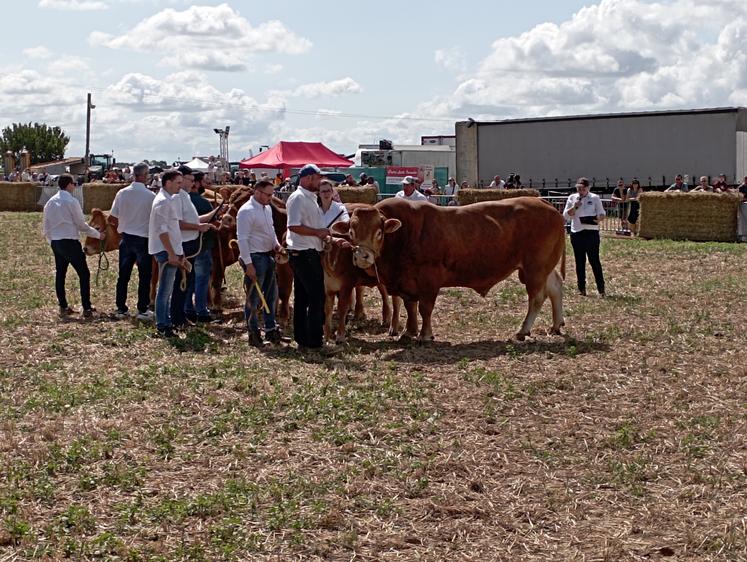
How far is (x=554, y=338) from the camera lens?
1154cm

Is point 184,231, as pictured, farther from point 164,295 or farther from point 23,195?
point 23,195

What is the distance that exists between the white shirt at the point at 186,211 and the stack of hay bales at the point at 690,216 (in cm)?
1630

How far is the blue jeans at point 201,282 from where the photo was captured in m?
12.6

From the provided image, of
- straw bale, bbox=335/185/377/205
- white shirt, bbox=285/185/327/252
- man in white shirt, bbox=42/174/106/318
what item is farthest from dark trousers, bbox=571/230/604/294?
straw bale, bbox=335/185/377/205

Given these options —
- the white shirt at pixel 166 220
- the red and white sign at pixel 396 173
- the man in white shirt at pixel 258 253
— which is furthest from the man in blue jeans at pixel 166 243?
the red and white sign at pixel 396 173

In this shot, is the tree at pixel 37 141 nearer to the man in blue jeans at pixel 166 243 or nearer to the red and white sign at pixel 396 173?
the red and white sign at pixel 396 173

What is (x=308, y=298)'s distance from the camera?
35.1 ft

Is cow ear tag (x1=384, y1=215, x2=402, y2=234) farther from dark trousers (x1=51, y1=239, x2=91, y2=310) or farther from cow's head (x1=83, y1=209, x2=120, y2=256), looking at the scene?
cow's head (x1=83, y1=209, x2=120, y2=256)

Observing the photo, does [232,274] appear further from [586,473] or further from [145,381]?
[586,473]

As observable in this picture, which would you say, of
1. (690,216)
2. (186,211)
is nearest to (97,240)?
(186,211)

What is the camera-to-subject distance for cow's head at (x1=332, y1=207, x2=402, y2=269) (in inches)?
419

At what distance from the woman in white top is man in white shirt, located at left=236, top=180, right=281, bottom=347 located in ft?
1.72

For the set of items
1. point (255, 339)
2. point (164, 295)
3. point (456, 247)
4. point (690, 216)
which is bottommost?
point (255, 339)

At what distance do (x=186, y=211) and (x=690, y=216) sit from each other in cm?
1671
